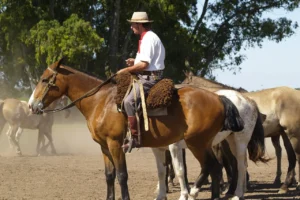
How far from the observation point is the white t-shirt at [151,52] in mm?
9727

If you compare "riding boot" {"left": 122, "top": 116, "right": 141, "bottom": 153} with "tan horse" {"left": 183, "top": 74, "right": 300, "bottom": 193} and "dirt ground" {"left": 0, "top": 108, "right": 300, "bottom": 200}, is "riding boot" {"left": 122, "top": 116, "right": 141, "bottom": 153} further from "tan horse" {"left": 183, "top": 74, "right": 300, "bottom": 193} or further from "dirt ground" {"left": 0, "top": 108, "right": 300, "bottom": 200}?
"tan horse" {"left": 183, "top": 74, "right": 300, "bottom": 193}

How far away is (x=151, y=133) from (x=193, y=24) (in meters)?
29.0

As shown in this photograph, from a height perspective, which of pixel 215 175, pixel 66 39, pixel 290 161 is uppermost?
pixel 66 39

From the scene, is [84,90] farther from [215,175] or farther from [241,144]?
[241,144]

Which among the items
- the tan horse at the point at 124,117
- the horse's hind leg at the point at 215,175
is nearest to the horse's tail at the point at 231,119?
the tan horse at the point at 124,117

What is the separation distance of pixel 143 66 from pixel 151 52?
23 cm

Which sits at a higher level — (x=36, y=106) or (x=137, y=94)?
(x=137, y=94)

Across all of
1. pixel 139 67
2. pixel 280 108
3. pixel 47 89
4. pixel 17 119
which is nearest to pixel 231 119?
pixel 139 67

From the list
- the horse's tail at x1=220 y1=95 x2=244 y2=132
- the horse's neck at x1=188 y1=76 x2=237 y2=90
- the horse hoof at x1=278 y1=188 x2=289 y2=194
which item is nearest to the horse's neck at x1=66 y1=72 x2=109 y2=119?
the horse's tail at x1=220 y1=95 x2=244 y2=132

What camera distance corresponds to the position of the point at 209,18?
39.3 m

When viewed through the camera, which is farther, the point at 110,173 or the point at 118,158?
the point at 110,173

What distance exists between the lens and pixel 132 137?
9.80 m

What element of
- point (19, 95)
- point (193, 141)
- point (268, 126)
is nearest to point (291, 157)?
point (268, 126)

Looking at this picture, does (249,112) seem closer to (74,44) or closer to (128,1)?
(74,44)
